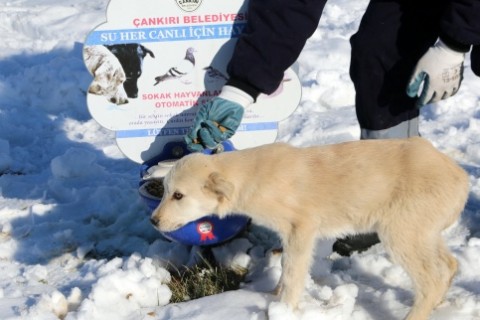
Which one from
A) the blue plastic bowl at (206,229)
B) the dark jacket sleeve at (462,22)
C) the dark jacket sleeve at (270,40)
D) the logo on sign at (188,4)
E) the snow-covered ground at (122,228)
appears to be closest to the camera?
the dark jacket sleeve at (462,22)

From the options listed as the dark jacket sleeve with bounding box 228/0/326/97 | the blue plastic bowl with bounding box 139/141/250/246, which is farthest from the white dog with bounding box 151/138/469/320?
the dark jacket sleeve with bounding box 228/0/326/97

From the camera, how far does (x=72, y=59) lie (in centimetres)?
755

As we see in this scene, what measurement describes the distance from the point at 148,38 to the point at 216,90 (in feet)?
1.65

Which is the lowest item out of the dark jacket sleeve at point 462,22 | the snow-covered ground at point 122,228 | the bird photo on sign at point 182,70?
the snow-covered ground at point 122,228

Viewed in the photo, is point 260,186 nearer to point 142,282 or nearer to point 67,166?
point 142,282

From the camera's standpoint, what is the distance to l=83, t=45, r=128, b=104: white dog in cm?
393

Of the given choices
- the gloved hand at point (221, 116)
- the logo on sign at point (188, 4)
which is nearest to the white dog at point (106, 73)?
the logo on sign at point (188, 4)

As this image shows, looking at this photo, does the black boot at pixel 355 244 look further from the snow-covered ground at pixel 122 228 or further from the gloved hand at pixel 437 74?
the gloved hand at pixel 437 74

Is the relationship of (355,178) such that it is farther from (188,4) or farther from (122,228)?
(122,228)

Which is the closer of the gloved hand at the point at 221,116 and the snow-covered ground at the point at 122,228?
the snow-covered ground at the point at 122,228

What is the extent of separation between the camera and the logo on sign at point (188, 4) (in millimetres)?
3844

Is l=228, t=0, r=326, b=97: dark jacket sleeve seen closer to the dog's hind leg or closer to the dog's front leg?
the dog's front leg

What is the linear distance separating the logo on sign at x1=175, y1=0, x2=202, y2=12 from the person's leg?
36.1 inches

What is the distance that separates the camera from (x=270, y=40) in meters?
3.52
